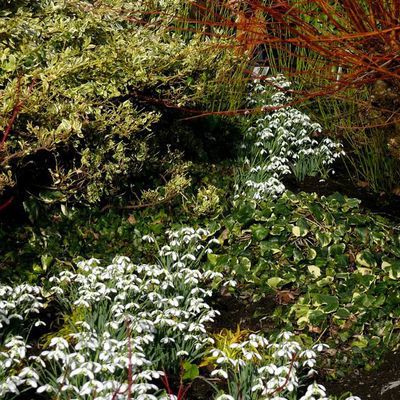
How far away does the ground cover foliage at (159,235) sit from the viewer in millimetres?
3316

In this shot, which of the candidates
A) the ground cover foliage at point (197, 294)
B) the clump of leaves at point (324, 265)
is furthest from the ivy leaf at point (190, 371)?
the clump of leaves at point (324, 265)

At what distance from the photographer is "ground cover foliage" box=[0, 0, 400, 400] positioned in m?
3.32

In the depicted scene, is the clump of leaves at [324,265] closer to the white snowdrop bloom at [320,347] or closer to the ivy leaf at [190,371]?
the white snowdrop bloom at [320,347]

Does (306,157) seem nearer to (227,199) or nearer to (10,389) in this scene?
(227,199)

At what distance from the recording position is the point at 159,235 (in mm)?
4746

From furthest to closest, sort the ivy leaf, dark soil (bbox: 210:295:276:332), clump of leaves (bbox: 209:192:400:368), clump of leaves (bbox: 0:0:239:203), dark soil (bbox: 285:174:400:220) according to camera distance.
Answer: dark soil (bbox: 285:174:400:220)
clump of leaves (bbox: 0:0:239:203)
dark soil (bbox: 210:295:276:332)
clump of leaves (bbox: 209:192:400:368)
the ivy leaf

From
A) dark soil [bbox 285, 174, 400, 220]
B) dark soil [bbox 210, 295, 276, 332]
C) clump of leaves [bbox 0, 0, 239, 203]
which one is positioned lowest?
dark soil [bbox 210, 295, 276, 332]

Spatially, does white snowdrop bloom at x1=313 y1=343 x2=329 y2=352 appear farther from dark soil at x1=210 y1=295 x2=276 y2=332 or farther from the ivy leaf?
the ivy leaf

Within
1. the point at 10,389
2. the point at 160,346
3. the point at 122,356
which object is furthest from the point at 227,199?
the point at 10,389

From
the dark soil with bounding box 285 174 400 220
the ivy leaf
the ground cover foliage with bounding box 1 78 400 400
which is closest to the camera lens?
the ground cover foliage with bounding box 1 78 400 400

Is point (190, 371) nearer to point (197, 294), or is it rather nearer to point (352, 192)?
point (197, 294)

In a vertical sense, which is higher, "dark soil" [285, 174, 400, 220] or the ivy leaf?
"dark soil" [285, 174, 400, 220]

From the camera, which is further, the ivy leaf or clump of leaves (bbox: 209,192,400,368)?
clump of leaves (bbox: 209,192,400,368)

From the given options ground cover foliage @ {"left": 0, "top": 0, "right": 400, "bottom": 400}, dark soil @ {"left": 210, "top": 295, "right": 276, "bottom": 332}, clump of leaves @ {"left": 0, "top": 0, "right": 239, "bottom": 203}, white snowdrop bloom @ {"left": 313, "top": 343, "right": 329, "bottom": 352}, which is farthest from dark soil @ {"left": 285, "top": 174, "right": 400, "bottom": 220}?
white snowdrop bloom @ {"left": 313, "top": 343, "right": 329, "bottom": 352}
